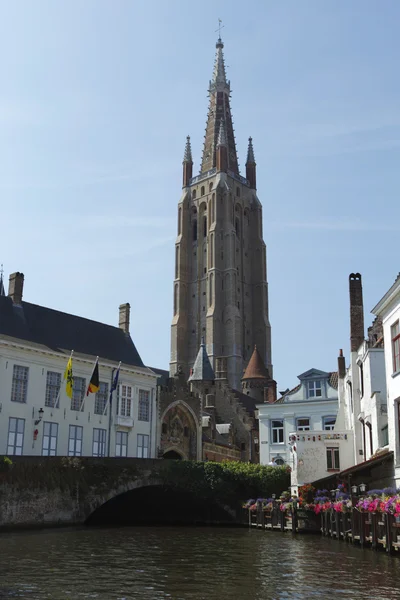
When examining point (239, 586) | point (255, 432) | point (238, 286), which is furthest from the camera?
point (238, 286)

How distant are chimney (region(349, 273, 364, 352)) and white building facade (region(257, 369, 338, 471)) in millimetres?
9735

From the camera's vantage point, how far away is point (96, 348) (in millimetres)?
41500

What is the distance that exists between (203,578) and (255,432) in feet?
147

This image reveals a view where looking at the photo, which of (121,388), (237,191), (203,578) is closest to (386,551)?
(203,578)

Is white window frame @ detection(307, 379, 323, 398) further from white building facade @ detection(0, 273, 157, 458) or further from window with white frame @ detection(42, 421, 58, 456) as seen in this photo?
window with white frame @ detection(42, 421, 58, 456)

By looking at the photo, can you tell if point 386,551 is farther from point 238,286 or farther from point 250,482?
point 238,286

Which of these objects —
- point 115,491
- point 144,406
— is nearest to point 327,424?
point 144,406

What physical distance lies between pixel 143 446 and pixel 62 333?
8.68m

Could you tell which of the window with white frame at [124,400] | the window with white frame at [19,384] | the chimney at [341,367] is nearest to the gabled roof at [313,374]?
the chimney at [341,367]

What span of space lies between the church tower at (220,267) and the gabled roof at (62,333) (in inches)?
1766

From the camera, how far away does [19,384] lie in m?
35.1

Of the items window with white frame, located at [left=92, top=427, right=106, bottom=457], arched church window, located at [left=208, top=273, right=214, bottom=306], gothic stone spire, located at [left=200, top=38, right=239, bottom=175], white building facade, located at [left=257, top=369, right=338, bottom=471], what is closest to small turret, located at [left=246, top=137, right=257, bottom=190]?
gothic stone spire, located at [left=200, top=38, right=239, bottom=175]

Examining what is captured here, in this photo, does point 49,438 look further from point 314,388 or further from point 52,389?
point 314,388

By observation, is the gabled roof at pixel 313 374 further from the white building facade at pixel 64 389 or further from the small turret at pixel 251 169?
the small turret at pixel 251 169
